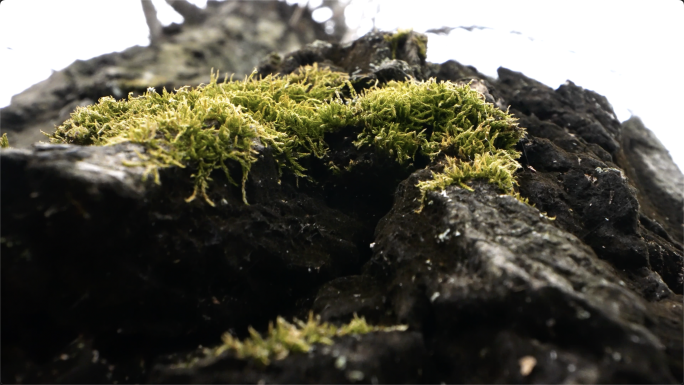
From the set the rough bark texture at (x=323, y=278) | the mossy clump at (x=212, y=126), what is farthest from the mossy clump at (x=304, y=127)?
the rough bark texture at (x=323, y=278)

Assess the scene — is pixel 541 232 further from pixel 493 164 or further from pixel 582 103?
pixel 582 103

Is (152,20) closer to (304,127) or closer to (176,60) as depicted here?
(176,60)

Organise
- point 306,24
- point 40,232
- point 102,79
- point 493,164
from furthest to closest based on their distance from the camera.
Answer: point 306,24, point 102,79, point 493,164, point 40,232

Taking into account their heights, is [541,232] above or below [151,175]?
below

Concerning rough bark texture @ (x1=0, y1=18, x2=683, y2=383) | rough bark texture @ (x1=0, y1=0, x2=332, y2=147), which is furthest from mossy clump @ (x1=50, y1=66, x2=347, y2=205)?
rough bark texture @ (x1=0, y1=0, x2=332, y2=147)

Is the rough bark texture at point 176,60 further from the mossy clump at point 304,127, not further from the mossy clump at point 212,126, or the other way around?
the mossy clump at point 304,127

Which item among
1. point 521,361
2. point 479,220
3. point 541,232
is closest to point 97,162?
point 479,220
